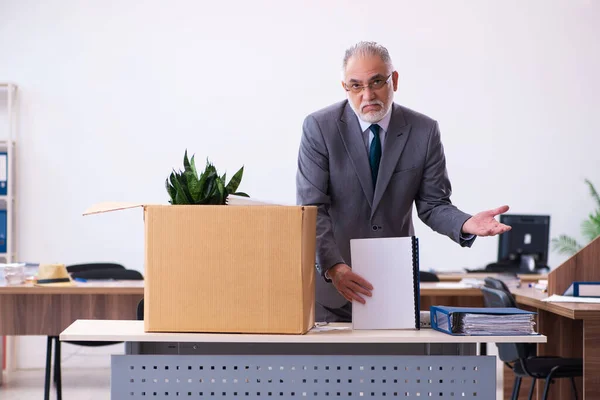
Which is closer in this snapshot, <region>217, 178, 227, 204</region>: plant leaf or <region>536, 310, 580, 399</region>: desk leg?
<region>217, 178, 227, 204</region>: plant leaf

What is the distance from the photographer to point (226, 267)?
1.88 meters

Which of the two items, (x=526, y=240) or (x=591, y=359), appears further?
(x=526, y=240)

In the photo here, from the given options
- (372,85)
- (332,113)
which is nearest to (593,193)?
(332,113)

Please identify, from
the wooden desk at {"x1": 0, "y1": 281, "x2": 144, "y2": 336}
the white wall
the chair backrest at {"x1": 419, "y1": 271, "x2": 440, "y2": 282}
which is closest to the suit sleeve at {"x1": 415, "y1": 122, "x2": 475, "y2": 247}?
the wooden desk at {"x1": 0, "y1": 281, "x2": 144, "y2": 336}

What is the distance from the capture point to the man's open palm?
202 centimetres

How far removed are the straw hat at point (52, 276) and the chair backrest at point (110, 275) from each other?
0.32m

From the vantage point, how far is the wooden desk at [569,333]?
3.13 m

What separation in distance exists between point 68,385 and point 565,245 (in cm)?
435

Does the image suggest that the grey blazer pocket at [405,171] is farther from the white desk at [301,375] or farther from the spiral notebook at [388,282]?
the white desk at [301,375]

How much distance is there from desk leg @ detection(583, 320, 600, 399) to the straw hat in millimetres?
2762

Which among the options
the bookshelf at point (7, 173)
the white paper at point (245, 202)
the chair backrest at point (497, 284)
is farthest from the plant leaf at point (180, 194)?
the bookshelf at point (7, 173)

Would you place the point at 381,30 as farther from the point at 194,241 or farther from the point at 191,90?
the point at 194,241

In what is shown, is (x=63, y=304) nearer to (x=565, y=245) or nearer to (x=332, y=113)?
(x=332, y=113)

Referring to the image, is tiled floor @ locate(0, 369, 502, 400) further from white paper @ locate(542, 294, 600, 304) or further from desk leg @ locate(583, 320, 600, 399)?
desk leg @ locate(583, 320, 600, 399)
